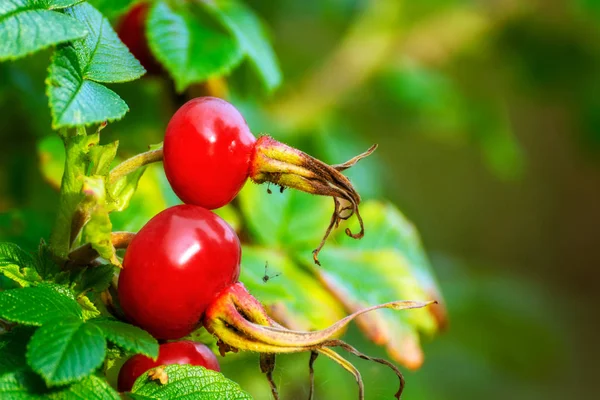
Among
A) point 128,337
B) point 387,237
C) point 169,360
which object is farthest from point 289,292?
point 128,337

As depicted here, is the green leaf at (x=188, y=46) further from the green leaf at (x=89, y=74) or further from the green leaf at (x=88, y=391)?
the green leaf at (x=88, y=391)

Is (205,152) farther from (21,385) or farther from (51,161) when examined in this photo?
(51,161)

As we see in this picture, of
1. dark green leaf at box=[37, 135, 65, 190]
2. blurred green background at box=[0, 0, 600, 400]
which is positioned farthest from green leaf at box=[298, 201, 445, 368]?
dark green leaf at box=[37, 135, 65, 190]

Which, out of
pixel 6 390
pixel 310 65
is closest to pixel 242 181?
pixel 6 390

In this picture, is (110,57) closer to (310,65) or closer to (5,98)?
(5,98)

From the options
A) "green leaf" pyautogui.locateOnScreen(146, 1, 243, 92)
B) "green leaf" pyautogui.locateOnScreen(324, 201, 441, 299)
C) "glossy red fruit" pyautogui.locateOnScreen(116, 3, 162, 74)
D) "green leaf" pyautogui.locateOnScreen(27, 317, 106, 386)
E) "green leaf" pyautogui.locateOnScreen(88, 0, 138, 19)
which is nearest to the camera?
"green leaf" pyautogui.locateOnScreen(27, 317, 106, 386)

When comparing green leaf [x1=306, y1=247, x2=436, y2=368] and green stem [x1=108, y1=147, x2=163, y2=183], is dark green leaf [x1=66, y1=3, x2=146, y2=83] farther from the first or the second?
green leaf [x1=306, y1=247, x2=436, y2=368]
